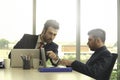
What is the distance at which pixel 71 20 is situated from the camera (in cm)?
589

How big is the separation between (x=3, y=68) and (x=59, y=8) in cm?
284

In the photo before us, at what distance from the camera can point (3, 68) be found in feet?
10.8

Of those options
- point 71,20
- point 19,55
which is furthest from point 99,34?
point 71,20

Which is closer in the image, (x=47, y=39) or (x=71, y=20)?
(x=47, y=39)

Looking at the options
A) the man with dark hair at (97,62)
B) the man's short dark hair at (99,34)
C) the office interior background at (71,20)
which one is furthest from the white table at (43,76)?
the office interior background at (71,20)

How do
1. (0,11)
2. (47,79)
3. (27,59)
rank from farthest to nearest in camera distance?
(0,11)
(27,59)
(47,79)

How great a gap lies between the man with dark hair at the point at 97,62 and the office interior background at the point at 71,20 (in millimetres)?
2361

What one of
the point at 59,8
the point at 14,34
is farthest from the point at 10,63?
the point at 59,8

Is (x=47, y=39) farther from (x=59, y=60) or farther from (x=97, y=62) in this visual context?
(x=97, y=62)

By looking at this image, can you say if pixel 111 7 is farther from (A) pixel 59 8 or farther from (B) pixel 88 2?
(A) pixel 59 8

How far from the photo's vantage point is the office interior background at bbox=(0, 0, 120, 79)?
576 centimetres

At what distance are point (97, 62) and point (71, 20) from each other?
2846 mm

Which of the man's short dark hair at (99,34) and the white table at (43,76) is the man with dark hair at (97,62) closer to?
the man's short dark hair at (99,34)

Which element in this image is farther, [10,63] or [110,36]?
[110,36]
